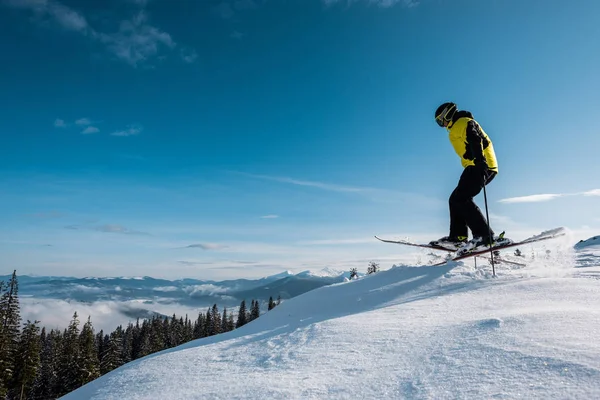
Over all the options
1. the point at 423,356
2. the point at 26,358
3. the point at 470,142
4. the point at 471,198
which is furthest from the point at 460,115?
the point at 26,358

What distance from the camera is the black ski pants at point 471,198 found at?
762 centimetres

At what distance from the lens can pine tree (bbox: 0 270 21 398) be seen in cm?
3064

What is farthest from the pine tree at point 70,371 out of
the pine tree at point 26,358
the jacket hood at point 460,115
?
the jacket hood at point 460,115

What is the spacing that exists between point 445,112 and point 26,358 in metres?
45.8

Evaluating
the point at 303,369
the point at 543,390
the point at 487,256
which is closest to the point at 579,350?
the point at 543,390

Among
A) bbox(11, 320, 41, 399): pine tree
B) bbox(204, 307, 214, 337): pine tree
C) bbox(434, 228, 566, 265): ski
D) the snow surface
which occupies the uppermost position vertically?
bbox(434, 228, 566, 265): ski

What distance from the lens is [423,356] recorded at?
2.95 meters

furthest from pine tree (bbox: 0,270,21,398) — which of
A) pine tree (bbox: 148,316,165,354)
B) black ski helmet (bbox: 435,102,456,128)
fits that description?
black ski helmet (bbox: 435,102,456,128)

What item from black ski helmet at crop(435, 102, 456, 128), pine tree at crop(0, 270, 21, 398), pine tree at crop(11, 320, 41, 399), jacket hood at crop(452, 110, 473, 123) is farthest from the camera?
pine tree at crop(11, 320, 41, 399)

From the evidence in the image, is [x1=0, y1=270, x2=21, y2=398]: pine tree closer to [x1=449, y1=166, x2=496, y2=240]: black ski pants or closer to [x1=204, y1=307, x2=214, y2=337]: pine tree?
[x1=449, y1=166, x2=496, y2=240]: black ski pants

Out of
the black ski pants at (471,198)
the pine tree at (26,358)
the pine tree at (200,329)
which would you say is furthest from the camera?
the pine tree at (200,329)

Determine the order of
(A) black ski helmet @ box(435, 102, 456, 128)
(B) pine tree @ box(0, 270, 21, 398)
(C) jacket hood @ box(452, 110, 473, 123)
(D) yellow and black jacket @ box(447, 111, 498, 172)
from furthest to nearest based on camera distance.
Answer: (B) pine tree @ box(0, 270, 21, 398), (A) black ski helmet @ box(435, 102, 456, 128), (C) jacket hood @ box(452, 110, 473, 123), (D) yellow and black jacket @ box(447, 111, 498, 172)

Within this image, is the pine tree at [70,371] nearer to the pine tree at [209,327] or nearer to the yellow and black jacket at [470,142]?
the pine tree at [209,327]

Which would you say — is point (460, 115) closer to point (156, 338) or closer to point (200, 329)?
point (156, 338)
